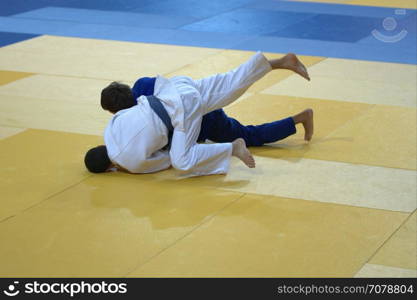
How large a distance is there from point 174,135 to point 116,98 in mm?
678

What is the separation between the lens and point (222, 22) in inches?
542

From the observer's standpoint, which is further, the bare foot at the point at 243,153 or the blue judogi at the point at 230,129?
the blue judogi at the point at 230,129

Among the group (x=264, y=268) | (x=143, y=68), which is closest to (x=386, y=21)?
(x=143, y=68)

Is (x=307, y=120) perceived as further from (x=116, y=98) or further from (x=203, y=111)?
(x=116, y=98)

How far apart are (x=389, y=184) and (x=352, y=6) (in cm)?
882

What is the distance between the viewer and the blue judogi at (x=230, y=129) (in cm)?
731

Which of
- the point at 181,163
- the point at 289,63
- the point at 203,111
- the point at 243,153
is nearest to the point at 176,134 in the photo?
the point at 181,163

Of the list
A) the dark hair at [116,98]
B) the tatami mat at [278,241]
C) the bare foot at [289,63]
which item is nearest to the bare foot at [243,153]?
the tatami mat at [278,241]

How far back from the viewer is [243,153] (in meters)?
6.66

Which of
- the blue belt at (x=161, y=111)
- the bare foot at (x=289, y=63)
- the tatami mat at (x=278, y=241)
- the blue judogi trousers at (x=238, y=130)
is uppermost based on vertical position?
the bare foot at (x=289, y=63)

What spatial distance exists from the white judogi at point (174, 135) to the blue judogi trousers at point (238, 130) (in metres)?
0.32

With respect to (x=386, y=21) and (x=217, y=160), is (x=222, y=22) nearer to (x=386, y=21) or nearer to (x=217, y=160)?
(x=386, y=21)

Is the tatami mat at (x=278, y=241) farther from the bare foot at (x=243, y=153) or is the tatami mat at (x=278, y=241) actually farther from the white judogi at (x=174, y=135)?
the white judogi at (x=174, y=135)

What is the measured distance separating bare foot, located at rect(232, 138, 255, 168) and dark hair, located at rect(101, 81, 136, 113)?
104cm
